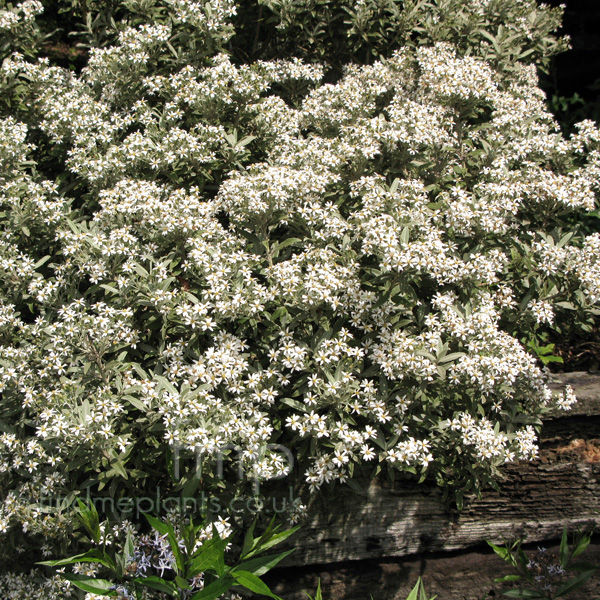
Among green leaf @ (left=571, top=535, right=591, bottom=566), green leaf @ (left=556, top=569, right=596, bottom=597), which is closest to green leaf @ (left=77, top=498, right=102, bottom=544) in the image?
green leaf @ (left=556, top=569, right=596, bottom=597)

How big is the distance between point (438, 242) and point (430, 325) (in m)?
0.58

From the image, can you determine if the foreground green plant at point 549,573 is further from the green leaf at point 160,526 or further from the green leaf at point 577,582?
the green leaf at point 160,526

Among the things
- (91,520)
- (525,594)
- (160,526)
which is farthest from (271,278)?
(525,594)

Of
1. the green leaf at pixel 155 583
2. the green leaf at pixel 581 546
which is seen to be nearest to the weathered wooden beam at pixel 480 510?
the green leaf at pixel 581 546

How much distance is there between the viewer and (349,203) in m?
4.64

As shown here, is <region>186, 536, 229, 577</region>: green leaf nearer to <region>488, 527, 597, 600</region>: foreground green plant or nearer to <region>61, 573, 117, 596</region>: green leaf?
<region>61, 573, 117, 596</region>: green leaf

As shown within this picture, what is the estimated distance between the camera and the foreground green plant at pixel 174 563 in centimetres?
294

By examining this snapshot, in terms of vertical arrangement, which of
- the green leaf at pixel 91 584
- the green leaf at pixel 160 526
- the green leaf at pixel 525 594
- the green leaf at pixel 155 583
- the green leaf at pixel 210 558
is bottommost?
the green leaf at pixel 525 594

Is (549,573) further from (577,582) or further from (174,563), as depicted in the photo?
(174,563)

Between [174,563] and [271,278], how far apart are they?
76.1 inches

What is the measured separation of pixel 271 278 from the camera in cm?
386

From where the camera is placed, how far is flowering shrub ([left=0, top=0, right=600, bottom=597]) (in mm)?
3482

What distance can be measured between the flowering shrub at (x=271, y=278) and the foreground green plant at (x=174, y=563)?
32cm

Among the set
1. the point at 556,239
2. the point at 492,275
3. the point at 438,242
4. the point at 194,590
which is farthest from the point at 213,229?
the point at 556,239
